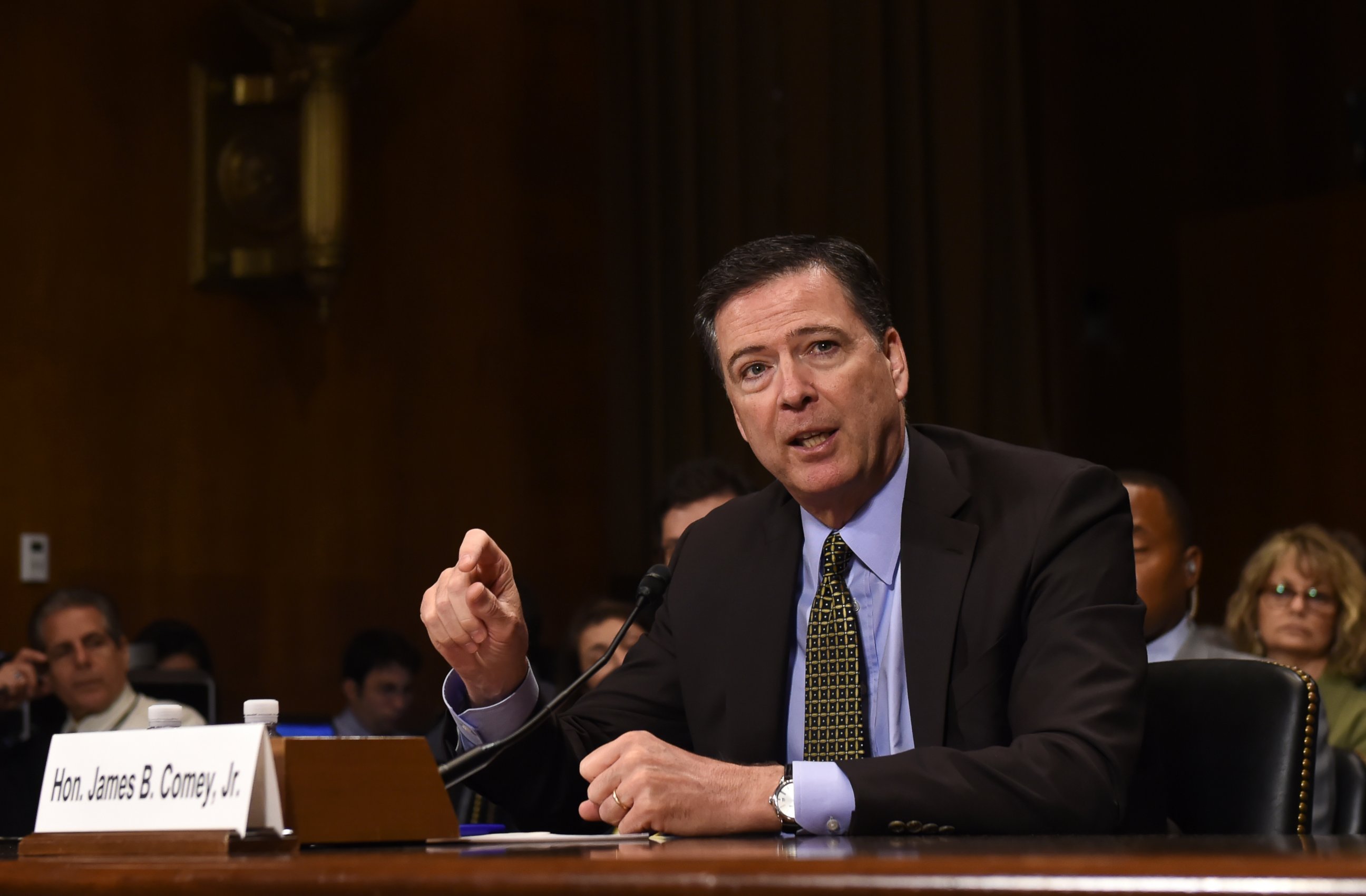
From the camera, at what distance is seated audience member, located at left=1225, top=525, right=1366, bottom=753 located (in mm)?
3635

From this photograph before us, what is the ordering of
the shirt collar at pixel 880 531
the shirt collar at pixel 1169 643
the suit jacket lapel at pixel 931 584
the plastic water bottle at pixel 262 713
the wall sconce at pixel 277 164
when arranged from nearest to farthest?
the plastic water bottle at pixel 262 713
the suit jacket lapel at pixel 931 584
the shirt collar at pixel 880 531
the shirt collar at pixel 1169 643
the wall sconce at pixel 277 164

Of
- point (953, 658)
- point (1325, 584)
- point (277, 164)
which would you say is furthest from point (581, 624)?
point (953, 658)

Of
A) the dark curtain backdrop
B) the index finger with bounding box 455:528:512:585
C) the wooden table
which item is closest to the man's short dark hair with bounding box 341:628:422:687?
the dark curtain backdrop

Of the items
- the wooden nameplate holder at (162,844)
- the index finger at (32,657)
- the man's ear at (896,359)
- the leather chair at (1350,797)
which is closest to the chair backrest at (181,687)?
the index finger at (32,657)

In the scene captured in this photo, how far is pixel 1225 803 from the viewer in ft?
5.39

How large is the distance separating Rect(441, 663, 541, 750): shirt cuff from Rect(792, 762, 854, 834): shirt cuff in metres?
0.41

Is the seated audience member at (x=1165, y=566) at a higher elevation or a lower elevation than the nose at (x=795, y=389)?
lower

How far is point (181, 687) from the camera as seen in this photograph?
3.72 metres

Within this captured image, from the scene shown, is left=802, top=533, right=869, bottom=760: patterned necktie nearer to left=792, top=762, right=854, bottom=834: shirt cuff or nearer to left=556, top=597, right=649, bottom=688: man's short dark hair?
left=792, top=762, right=854, bottom=834: shirt cuff

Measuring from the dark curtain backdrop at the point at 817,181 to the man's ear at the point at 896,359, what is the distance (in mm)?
3040

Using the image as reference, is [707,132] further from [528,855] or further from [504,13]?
[528,855]

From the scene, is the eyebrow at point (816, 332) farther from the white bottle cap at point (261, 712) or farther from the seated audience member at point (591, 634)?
the seated audience member at point (591, 634)

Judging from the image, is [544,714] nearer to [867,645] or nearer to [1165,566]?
[867,645]

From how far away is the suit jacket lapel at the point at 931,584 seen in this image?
5.58ft
